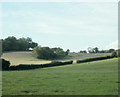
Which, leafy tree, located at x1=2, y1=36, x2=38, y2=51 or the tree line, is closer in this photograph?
the tree line

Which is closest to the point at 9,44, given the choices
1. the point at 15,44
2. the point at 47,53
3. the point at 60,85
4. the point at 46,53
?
the point at 15,44

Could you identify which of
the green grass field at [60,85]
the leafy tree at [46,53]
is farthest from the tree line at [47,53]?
the green grass field at [60,85]

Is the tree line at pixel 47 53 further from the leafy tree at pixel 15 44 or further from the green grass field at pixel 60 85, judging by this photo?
the green grass field at pixel 60 85

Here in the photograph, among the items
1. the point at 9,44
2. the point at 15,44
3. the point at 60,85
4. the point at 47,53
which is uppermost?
the point at 15,44

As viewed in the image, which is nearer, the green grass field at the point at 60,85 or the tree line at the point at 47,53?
the green grass field at the point at 60,85

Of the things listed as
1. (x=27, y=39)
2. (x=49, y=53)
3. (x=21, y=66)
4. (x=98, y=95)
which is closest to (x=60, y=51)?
(x=49, y=53)

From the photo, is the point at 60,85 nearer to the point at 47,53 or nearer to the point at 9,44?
the point at 47,53

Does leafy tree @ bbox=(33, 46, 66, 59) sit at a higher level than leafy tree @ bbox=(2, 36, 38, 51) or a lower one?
lower

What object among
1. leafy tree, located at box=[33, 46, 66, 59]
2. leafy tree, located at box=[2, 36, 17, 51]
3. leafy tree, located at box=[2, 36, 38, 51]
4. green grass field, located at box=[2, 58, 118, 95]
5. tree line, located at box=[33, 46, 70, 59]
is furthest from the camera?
leafy tree, located at box=[2, 36, 38, 51]

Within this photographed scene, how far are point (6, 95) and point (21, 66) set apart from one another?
4665cm

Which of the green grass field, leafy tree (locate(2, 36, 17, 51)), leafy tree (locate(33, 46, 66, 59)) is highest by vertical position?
leafy tree (locate(2, 36, 17, 51))

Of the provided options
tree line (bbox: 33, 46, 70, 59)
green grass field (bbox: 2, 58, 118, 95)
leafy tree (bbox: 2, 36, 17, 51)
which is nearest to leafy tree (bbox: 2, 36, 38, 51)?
leafy tree (bbox: 2, 36, 17, 51)

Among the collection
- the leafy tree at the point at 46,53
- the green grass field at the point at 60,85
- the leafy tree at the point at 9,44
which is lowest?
the green grass field at the point at 60,85

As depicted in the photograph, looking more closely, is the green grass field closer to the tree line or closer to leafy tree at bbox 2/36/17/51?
the tree line
